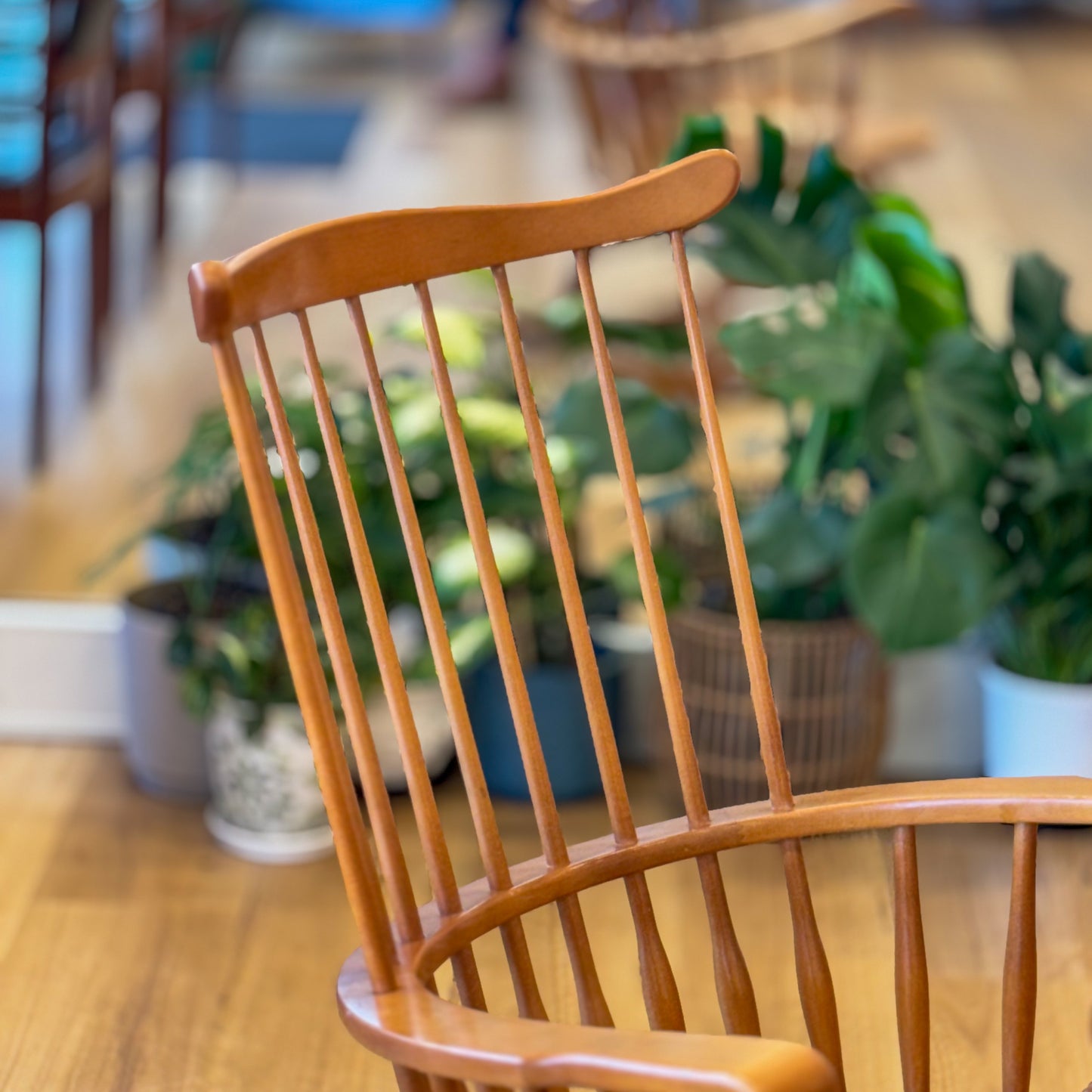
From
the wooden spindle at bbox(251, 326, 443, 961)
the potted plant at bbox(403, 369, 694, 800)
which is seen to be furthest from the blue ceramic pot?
the wooden spindle at bbox(251, 326, 443, 961)

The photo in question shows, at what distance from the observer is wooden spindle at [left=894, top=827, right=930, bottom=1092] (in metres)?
0.97

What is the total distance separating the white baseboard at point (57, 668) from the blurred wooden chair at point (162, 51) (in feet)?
2.99

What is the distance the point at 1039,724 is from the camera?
2.01 metres

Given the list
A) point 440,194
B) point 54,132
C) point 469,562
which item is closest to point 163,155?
point 54,132

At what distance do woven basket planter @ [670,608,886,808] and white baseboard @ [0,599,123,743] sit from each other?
2.63 feet

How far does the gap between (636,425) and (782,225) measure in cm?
31

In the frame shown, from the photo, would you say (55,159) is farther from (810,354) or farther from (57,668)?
(810,354)

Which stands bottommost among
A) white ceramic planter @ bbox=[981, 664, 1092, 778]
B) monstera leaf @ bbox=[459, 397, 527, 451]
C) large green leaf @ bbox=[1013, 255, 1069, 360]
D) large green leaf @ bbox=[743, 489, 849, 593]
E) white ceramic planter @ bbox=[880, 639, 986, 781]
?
white ceramic planter @ bbox=[880, 639, 986, 781]

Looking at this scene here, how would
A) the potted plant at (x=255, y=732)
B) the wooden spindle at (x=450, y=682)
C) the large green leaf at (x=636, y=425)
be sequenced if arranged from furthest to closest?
the potted plant at (x=255, y=732) < the large green leaf at (x=636, y=425) < the wooden spindle at (x=450, y=682)

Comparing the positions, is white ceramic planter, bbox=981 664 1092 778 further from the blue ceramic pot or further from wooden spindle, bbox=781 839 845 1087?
wooden spindle, bbox=781 839 845 1087

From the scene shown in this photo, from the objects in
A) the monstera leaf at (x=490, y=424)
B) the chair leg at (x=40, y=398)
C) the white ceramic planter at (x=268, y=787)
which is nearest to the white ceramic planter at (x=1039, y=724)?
the monstera leaf at (x=490, y=424)

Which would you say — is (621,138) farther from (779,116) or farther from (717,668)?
(717,668)

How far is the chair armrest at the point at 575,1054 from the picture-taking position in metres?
0.68

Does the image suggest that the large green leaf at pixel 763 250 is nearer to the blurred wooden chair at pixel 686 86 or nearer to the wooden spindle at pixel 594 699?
the blurred wooden chair at pixel 686 86
